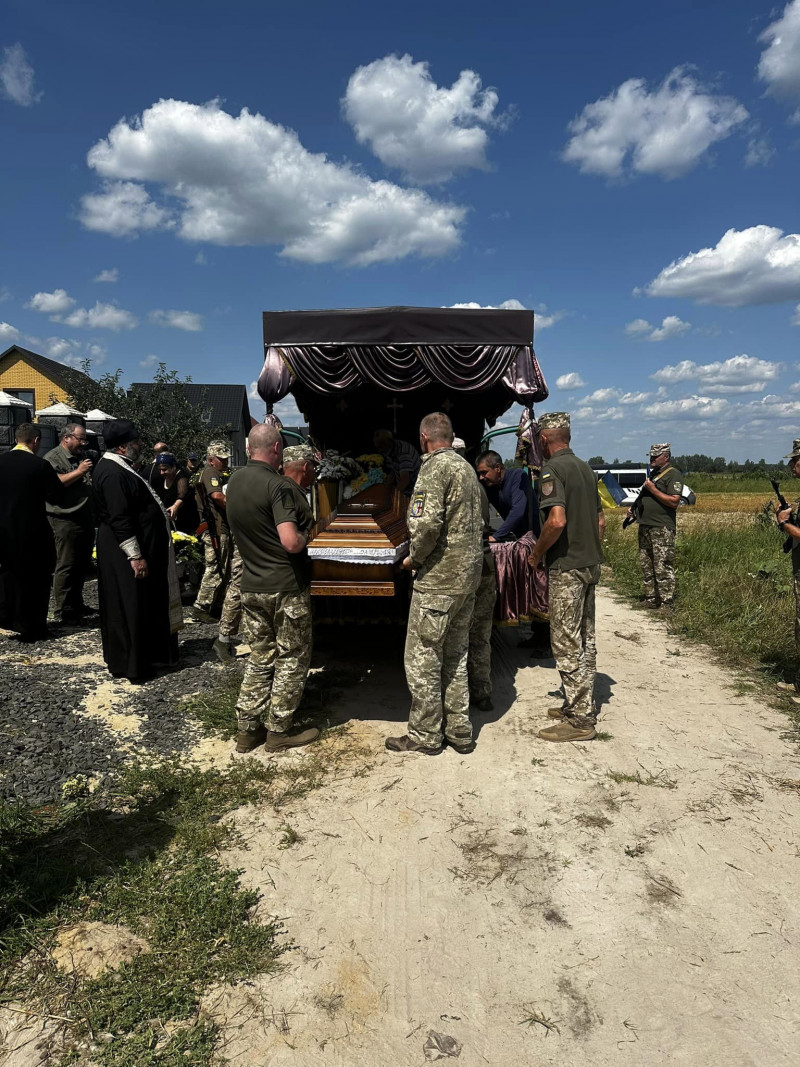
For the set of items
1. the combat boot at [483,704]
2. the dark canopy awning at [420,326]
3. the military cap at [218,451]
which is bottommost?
the combat boot at [483,704]

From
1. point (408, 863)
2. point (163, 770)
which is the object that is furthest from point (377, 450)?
point (408, 863)

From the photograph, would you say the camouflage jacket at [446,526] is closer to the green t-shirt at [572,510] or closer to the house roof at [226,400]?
the green t-shirt at [572,510]

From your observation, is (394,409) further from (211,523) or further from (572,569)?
(572,569)

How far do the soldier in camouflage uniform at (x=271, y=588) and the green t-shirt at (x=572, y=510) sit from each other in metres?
1.50

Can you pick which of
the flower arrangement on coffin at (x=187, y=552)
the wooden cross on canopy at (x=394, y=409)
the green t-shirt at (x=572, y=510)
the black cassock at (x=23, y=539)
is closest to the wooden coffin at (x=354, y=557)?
the green t-shirt at (x=572, y=510)

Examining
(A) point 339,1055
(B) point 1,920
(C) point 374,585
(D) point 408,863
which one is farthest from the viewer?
(C) point 374,585

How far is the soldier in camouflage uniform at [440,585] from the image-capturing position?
3512 mm

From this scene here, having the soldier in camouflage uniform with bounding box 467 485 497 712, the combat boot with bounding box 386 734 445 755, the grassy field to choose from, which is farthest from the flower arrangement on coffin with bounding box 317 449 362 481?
the grassy field

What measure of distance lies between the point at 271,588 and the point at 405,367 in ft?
7.55

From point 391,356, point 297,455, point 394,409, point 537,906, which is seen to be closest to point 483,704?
point 537,906

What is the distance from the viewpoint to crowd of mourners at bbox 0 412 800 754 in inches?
140

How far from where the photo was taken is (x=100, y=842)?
2.79 m

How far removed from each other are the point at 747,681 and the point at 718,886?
2.86m

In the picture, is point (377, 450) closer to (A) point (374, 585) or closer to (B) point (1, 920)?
(A) point (374, 585)
